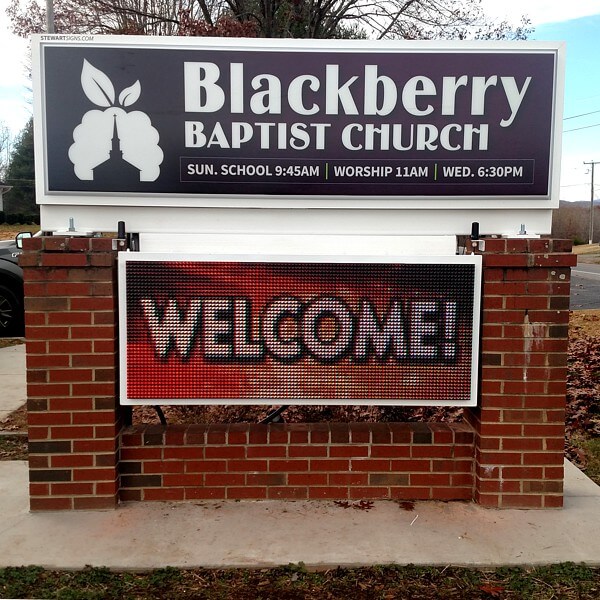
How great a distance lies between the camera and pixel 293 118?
397 centimetres

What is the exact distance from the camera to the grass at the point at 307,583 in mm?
3098

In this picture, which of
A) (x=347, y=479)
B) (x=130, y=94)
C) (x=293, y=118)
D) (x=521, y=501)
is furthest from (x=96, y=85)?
(x=521, y=501)

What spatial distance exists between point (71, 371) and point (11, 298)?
781cm

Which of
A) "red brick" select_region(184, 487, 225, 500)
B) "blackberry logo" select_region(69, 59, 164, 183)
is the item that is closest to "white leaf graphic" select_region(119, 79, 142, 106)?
"blackberry logo" select_region(69, 59, 164, 183)

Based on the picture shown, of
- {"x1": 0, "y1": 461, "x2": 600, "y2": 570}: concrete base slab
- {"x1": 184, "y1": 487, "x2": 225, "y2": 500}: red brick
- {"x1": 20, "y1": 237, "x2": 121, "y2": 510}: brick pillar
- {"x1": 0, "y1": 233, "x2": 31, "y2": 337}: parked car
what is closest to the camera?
{"x1": 0, "y1": 461, "x2": 600, "y2": 570}: concrete base slab

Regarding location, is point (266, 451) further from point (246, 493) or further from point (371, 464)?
point (371, 464)

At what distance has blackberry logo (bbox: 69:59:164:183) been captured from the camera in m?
3.89

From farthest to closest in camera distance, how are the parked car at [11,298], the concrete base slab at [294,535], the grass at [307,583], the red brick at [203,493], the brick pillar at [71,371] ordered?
the parked car at [11,298] < the red brick at [203,493] < the brick pillar at [71,371] < the concrete base slab at [294,535] < the grass at [307,583]

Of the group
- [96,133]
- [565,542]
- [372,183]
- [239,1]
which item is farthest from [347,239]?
[239,1]

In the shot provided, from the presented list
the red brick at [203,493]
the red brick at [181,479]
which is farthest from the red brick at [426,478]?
the red brick at [181,479]

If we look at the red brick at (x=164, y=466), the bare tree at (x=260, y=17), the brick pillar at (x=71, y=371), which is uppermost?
the bare tree at (x=260, y=17)

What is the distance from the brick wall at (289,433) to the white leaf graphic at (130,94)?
85cm

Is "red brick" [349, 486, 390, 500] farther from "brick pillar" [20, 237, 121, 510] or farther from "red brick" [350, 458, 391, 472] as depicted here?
"brick pillar" [20, 237, 121, 510]

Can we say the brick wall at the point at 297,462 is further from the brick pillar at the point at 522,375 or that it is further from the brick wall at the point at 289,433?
the brick pillar at the point at 522,375
